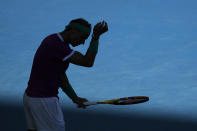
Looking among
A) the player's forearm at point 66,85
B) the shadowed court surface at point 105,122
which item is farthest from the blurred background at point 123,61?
the player's forearm at point 66,85

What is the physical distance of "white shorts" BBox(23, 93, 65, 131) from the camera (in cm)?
283

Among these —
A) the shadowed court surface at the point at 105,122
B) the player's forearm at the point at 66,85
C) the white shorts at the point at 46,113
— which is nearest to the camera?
the white shorts at the point at 46,113

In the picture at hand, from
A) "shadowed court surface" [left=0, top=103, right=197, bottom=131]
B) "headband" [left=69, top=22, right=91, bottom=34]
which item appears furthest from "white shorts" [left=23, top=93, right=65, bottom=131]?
"shadowed court surface" [left=0, top=103, right=197, bottom=131]

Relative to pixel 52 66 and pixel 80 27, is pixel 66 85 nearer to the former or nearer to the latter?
pixel 52 66

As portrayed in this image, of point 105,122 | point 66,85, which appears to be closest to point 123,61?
point 105,122

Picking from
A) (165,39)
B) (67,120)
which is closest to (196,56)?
(165,39)

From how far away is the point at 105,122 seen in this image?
4941 mm

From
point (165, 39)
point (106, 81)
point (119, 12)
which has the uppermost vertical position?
point (119, 12)

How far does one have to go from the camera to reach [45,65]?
2.78 metres

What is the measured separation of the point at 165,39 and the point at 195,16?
0.81 m

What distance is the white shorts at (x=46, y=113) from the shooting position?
2.83 meters

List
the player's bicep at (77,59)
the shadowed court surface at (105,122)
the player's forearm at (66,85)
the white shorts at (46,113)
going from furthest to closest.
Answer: the shadowed court surface at (105,122) < the player's forearm at (66,85) < the white shorts at (46,113) < the player's bicep at (77,59)

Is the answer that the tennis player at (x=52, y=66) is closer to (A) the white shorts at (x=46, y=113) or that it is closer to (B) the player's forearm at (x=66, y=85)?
(A) the white shorts at (x=46, y=113)

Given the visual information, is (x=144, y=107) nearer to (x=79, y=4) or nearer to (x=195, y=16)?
(x=195, y=16)
